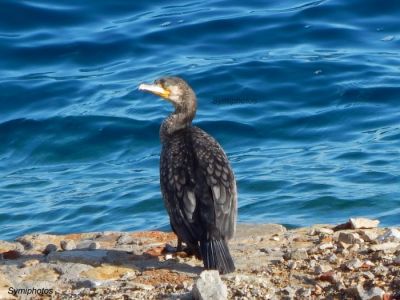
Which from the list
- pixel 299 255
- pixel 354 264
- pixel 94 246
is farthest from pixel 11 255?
pixel 354 264

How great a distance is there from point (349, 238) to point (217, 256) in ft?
3.25

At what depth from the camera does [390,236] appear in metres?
7.67

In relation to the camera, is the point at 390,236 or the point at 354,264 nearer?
the point at 354,264

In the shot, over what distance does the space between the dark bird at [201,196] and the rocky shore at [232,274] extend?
0.56 ft

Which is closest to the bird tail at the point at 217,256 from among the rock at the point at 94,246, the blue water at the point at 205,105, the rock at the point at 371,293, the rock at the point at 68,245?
the rock at the point at 371,293

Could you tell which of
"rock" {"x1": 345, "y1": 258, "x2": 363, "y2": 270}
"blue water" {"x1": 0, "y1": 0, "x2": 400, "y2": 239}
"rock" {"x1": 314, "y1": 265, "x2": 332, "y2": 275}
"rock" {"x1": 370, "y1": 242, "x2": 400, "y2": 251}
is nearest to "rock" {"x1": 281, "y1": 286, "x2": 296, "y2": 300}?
"rock" {"x1": 314, "y1": 265, "x2": 332, "y2": 275}

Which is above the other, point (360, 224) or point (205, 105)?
point (205, 105)

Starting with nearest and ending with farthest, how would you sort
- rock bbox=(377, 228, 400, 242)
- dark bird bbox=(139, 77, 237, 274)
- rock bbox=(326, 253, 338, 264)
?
1. rock bbox=(326, 253, 338, 264)
2. dark bird bbox=(139, 77, 237, 274)
3. rock bbox=(377, 228, 400, 242)

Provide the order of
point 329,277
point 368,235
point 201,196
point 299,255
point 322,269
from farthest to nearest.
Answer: point 368,235 → point 201,196 → point 299,255 → point 322,269 → point 329,277

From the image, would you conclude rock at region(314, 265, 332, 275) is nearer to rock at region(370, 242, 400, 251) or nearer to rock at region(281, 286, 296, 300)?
rock at region(281, 286, 296, 300)

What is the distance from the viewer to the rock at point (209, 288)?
20.2 feet

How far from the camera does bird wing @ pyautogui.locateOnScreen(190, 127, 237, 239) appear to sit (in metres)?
7.35

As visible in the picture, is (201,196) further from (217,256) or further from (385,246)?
(385,246)

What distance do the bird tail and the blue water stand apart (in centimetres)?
364
